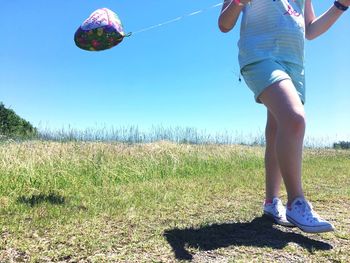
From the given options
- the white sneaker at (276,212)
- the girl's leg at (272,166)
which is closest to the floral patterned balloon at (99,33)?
the girl's leg at (272,166)

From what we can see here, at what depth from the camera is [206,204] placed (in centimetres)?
301

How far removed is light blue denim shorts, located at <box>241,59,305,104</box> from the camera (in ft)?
7.83

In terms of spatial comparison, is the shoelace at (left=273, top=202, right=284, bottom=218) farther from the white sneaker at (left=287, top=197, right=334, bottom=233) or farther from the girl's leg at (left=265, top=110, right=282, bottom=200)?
the white sneaker at (left=287, top=197, right=334, bottom=233)

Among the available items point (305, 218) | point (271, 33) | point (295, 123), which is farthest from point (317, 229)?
point (271, 33)

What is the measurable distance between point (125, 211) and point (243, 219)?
71cm

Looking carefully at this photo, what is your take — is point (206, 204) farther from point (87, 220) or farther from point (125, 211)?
point (87, 220)

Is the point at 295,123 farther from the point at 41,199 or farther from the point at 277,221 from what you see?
the point at 41,199

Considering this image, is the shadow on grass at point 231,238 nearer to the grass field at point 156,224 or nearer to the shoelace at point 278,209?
the grass field at point 156,224

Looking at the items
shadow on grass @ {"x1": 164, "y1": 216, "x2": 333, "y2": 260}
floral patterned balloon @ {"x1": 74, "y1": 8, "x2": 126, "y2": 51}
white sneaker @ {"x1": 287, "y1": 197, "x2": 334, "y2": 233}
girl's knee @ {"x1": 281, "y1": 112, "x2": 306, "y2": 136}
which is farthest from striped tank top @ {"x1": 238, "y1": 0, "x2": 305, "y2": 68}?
floral patterned balloon @ {"x1": 74, "y1": 8, "x2": 126, "y2": 51}

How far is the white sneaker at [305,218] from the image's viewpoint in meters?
2.14

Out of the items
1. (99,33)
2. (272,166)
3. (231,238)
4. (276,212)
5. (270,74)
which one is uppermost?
(99,33)

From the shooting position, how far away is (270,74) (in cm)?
238

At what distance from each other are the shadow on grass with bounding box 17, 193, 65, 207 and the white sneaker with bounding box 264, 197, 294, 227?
1316mm

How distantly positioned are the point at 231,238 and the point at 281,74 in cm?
91
